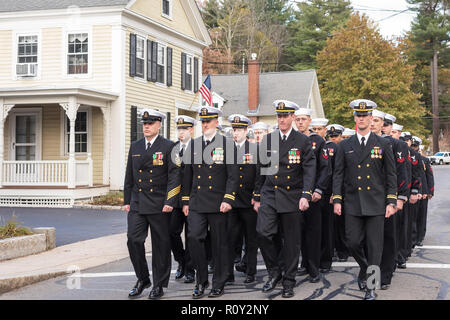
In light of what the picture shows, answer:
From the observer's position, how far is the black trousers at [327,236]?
866 centimetres

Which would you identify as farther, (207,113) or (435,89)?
(435,89)

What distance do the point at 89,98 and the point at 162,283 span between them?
14491 mm

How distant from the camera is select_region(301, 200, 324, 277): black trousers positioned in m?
7.88

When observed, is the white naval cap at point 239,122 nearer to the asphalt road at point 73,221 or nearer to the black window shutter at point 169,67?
the asphalt road at point 73,221

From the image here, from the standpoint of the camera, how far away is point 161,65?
25.1 meters

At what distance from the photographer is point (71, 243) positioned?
11.4 m

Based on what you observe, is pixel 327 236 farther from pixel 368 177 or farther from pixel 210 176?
pixel 210 176

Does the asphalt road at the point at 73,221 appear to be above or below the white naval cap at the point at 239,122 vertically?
below

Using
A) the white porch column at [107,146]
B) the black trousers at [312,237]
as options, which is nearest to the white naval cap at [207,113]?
the black trousers at [312,237]

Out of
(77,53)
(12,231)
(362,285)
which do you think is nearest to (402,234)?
(362,285)

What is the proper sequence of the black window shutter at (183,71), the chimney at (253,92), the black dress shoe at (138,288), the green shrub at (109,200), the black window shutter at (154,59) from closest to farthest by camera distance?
the black dress shoe at (138,288) < the green shrub at (109,200) < the black window shutter at (154,59) < the black window shutter at (183,71) < the chimney at (253,92)

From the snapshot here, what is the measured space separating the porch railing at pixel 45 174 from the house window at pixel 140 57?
452cm

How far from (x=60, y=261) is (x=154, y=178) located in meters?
3.22

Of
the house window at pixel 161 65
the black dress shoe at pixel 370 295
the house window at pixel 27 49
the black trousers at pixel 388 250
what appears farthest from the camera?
the house window at pixel 161 65
